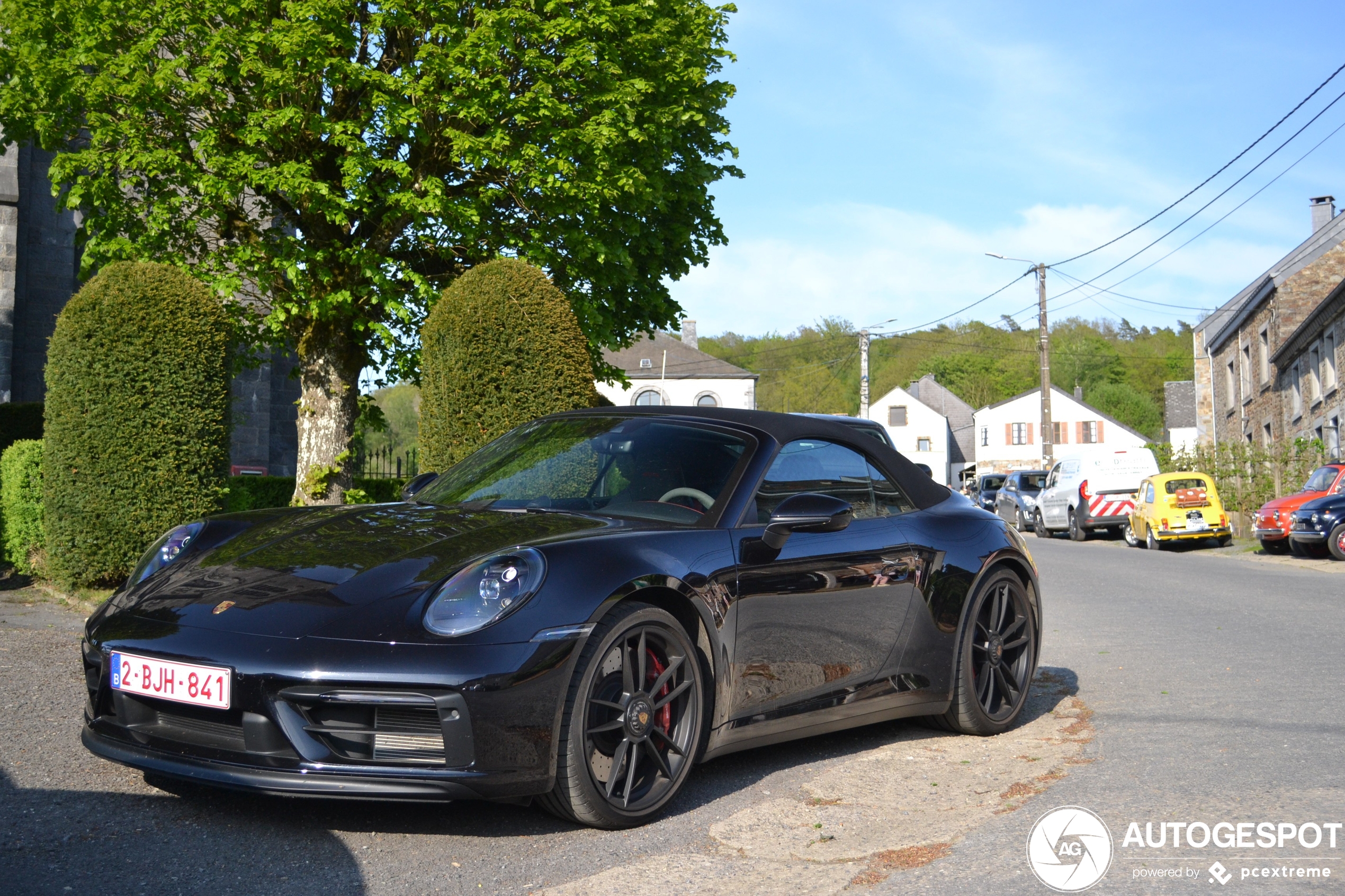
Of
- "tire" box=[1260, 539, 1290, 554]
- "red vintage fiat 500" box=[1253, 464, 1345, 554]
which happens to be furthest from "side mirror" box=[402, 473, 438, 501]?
"tire" box=[1260, 539, 1290, 554]

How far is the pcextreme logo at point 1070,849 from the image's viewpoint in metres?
3.46

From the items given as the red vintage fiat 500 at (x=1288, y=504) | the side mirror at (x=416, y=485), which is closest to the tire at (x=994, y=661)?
the side mirror at (x=416, y=485)

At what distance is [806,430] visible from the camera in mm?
5094

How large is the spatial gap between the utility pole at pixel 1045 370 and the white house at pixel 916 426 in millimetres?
48557

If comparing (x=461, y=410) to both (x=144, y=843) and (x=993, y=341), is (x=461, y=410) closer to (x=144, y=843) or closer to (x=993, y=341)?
(x=144, y=843)

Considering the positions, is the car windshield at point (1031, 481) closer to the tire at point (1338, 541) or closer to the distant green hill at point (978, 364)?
the tire at point (1338, 541)

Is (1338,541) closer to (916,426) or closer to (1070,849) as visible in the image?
(1070,849)

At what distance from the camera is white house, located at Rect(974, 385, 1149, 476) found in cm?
8288

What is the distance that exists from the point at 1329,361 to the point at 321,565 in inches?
1351

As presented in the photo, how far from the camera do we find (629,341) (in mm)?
19125

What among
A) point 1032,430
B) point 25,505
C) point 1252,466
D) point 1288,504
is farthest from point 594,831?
point 1032,430

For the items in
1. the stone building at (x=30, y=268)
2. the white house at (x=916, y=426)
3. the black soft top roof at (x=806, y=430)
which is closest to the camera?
the black soft top roof at (x=806, y=430)

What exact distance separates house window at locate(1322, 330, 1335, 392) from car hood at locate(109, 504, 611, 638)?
33.0 meters

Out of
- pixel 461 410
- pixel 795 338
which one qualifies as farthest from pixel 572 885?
pixel 795 338
